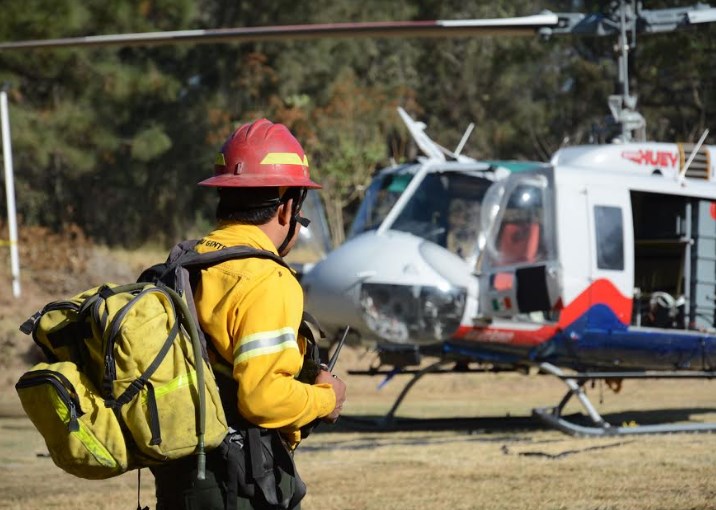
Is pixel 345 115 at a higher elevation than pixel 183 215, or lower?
higher

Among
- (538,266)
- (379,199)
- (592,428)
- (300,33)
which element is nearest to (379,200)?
(379,199)

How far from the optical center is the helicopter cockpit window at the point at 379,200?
1131 centimetres

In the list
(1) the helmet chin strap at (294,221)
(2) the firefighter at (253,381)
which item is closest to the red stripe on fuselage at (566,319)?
(1) the helmet chin strap at (294,221)

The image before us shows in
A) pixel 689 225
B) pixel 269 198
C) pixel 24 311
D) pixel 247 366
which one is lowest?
pixel 24 311

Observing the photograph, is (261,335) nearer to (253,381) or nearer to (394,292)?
(253,381)

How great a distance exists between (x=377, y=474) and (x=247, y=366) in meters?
5.25

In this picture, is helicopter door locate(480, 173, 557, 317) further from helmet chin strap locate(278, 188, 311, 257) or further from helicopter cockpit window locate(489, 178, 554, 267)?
helmet chin strap locate(278, 188, 311, 257)

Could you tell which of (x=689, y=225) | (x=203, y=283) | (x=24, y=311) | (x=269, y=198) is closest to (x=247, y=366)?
(x=203, y=283)

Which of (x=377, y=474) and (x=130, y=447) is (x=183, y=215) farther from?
(x=130, y=447)

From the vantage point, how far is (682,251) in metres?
11.9

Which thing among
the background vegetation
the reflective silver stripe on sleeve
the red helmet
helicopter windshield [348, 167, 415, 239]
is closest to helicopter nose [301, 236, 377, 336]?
helicopter windshield [348, 167, 415, 239]

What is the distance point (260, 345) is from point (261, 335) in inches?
1.1

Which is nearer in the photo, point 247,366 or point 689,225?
point 247,366

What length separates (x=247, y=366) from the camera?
3213mm
